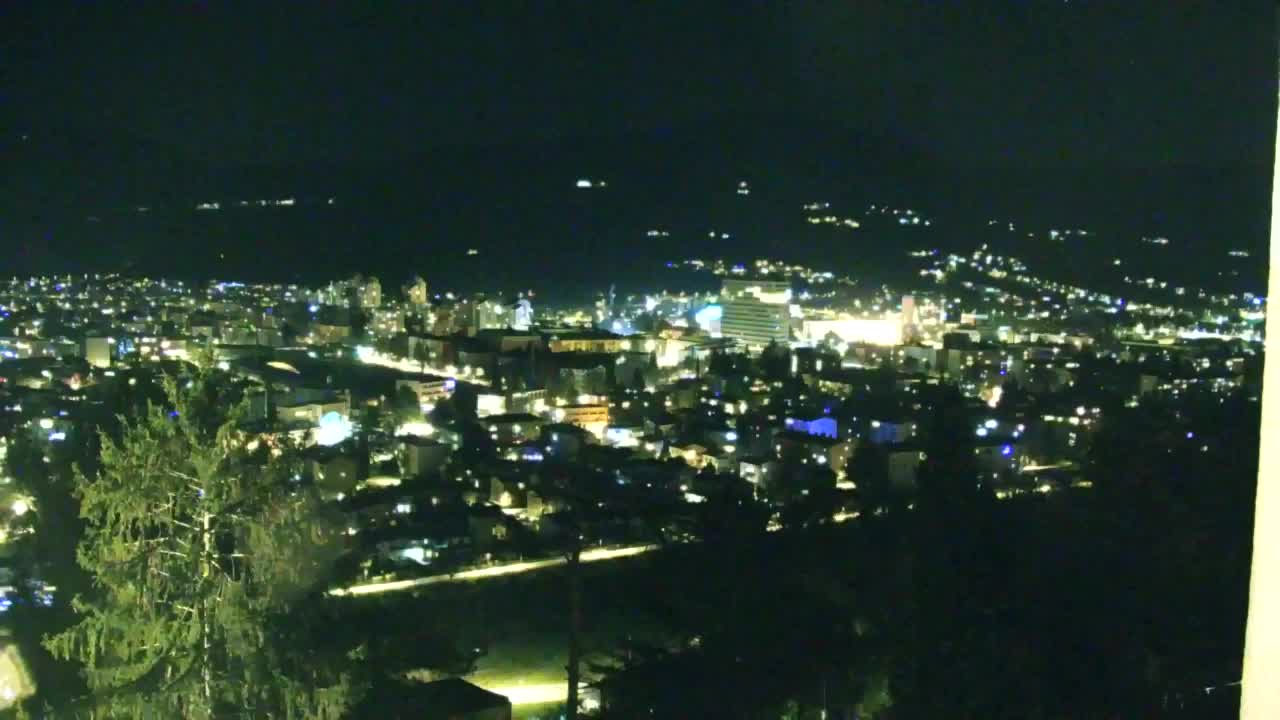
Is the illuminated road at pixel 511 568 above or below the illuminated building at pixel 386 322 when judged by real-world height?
below

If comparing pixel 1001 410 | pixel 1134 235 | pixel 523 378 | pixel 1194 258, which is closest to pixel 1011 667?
pixel 1001 410

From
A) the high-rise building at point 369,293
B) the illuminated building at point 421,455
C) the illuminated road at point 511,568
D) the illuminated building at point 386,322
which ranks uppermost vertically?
the high-rise building at point 369,293

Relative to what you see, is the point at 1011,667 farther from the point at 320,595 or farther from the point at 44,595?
the point at 44,595

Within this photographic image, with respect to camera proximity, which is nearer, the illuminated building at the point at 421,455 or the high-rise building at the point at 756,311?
the illuminated building at the point at 421,455

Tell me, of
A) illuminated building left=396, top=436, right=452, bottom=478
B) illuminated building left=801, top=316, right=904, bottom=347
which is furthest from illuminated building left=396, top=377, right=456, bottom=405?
illuminated building left=801, top=316, right=904, bottom=347

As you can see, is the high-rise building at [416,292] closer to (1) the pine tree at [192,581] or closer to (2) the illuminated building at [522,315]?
A: (2) the illuminated building at [522,315]

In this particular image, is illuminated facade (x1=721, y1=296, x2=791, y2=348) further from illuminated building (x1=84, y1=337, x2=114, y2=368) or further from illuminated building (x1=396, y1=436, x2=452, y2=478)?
illuminated building (x1=396, y1=436, x2=452, y2=478)

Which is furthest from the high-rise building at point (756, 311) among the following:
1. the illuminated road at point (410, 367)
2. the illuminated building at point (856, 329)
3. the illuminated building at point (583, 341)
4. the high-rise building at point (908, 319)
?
the illuminated road at point (410, 367)
